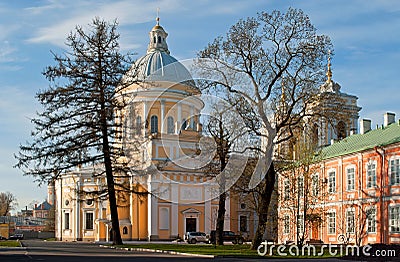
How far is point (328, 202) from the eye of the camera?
147ft

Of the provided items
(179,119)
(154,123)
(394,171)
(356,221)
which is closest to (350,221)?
(356,221)

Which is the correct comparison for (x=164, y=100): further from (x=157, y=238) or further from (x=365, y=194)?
(x=365, y=194)

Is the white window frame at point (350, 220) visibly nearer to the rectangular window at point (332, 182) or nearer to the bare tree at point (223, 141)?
the rectangular window at point (332, 182)

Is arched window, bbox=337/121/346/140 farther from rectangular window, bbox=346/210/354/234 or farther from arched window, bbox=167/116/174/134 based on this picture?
arched window, bbox=167/116/174/134

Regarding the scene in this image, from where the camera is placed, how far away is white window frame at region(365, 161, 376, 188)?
1565 inches

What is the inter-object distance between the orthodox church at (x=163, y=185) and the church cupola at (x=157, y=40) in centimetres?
202

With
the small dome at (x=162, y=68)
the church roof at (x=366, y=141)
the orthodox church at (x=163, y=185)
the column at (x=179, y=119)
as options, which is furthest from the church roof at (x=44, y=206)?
the church roof at (x=366, y=141)

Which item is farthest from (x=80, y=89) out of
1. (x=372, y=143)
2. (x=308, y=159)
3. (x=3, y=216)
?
(x=3, y=216)

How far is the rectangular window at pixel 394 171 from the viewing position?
123 ft

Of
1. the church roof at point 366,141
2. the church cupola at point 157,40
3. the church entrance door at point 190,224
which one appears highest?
the church cupola at point 157,40

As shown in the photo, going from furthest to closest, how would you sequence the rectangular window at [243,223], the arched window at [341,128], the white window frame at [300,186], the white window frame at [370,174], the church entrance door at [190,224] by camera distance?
the rectangular window at [243,223] → the church entrance door at [190,224] → the white window frame at [370,174] → the white window frame at [300,186] → the arched window at [341,128]

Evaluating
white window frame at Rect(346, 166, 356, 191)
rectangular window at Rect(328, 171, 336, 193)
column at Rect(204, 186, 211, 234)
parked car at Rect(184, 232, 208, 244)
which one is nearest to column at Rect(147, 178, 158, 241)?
column at Rect(204, 186, 211, 234)

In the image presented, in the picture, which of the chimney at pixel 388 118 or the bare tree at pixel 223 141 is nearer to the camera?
the bare tree at pixel 223 141

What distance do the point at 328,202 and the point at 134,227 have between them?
24.1 m
